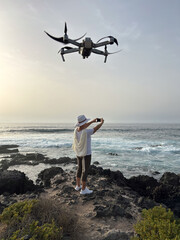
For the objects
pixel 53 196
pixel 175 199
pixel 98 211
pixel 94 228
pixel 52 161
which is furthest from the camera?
pixel 52 161

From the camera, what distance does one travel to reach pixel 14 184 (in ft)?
21.9

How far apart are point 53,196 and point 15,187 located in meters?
2.20

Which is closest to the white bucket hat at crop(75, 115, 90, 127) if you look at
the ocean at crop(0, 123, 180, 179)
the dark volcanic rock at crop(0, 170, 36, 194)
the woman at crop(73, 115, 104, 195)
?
the woman at crop(73, 115, 104, 195)

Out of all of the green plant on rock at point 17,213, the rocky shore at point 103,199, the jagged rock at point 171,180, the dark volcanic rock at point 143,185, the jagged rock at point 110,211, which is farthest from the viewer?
the jagged rock at point 171,180

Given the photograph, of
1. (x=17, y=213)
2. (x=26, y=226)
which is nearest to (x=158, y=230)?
(x=26, y=226)

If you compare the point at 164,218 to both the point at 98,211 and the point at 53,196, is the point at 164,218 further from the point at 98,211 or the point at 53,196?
the point at 53,196

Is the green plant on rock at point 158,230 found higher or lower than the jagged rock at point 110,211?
higher

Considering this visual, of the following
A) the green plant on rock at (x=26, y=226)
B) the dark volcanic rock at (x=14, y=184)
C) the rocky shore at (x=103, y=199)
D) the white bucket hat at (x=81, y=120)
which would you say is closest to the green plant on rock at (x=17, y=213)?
the green plant on rock at (x=26, y=226)

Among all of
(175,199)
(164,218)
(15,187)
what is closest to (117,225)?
(164,218)

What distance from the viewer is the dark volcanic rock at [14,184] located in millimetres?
6521

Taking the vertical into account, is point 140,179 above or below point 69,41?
below

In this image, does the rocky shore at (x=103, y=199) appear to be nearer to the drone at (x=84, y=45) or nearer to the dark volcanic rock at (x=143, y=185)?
the dark volcanic rock at (x=143, y=185)

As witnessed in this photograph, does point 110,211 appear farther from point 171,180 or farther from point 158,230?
point 171,180

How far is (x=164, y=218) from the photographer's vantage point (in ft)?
10.6
